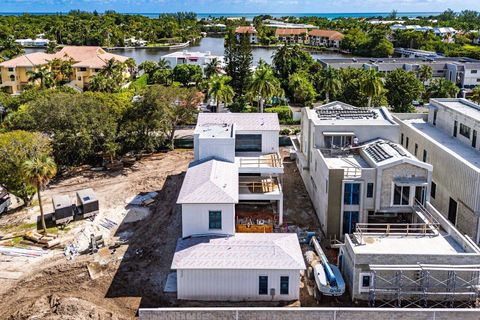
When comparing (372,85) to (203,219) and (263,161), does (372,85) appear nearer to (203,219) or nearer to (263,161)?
(263,161)

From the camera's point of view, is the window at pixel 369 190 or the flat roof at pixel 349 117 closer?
the window at pixel 369 190

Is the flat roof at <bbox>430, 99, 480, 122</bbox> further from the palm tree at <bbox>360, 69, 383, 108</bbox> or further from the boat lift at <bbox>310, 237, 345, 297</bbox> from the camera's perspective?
the boat lift at <bbox>310, 237, 345, 297</bbox>

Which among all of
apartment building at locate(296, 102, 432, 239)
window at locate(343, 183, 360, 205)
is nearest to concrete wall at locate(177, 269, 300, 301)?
apartment building at locate(296, 102, 432, 239)

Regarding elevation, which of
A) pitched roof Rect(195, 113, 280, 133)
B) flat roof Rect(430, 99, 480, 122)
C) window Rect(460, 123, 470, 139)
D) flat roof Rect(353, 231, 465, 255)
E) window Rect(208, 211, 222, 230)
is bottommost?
flat roof Rect(353, 231, 465, 255)

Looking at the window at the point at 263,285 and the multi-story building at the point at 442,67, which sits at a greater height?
the multi-story building at the point at 442,67

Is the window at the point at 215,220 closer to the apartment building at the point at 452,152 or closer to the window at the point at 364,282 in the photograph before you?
the window at the point at 364,282

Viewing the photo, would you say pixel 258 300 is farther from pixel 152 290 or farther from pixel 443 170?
pixel 443 170

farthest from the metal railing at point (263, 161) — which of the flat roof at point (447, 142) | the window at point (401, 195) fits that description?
the flat roof at point (447, 142)
